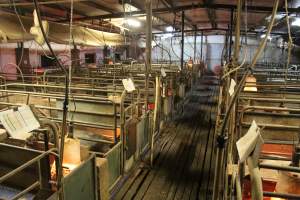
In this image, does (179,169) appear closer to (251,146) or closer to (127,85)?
(127,85)

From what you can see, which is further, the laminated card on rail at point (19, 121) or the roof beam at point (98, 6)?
the roof beam at point (98, 6)

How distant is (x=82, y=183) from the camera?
1.92 m

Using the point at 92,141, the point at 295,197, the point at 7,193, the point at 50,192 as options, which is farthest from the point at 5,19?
the point at 295,197

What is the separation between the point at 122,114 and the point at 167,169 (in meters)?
1.25

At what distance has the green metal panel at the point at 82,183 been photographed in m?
1.74

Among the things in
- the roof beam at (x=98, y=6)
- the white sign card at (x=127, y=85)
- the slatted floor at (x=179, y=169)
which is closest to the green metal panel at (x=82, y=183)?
the slatted floor at (x=179, y=169)

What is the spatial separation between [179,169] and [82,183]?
195 centimetres

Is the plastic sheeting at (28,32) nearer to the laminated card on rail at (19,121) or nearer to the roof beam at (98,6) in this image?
the roof beam at (98,6)

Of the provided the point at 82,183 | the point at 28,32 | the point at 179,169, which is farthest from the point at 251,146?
the point at 28,32

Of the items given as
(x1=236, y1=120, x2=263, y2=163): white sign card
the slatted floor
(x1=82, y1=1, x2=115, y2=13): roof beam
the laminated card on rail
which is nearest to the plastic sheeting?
(x1=82, y1=1, x2=115, y2=13): roof beam

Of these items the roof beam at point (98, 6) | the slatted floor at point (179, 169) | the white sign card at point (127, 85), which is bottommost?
the slatted floor at point (179, 169)

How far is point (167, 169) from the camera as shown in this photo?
3.58 m

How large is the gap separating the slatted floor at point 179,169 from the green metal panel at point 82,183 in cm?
90

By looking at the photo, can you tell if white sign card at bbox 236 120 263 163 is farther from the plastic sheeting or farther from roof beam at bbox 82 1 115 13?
roof beam at bbox 82 1 115 13
